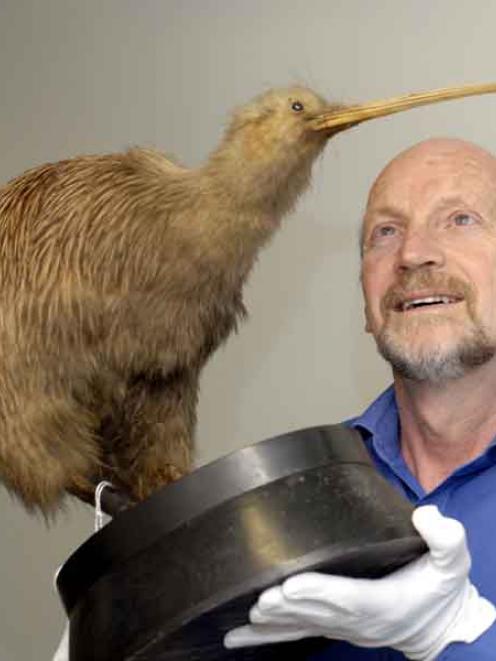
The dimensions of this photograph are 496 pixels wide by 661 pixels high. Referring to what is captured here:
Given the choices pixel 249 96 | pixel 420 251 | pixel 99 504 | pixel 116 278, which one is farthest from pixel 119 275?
pixel 249 96

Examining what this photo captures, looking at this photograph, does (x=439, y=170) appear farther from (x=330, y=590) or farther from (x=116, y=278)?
(x=330, y=590)

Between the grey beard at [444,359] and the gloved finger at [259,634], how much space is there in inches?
14.4

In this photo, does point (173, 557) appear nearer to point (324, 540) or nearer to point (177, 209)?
point (324, 540)

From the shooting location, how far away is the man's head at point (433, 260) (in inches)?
44.4

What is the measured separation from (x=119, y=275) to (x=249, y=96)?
0.71 meters

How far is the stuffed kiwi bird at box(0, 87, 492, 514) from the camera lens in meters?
1.04

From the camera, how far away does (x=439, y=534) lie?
790 mm

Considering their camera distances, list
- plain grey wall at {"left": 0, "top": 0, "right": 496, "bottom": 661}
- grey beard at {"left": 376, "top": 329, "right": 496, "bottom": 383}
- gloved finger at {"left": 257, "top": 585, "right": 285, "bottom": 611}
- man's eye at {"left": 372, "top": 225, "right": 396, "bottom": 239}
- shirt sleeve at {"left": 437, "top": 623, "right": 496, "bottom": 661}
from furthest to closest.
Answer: plain grey wall at {"left": 0, "top": 0, "right": 496, "bottom": 661}, man's eye at {"left": 372, "top": 225, "right": 396, "bottom": 239}, grey beard at {"left": 376, "top": 329, "right": 496, "bottom": 383}, shirt sleeve at {"left": 437, "top": 623, "right": 496, "bottom": 661}, gloved finger at {"left": 257, "top": 585, "right": 285, "bottom": 611}

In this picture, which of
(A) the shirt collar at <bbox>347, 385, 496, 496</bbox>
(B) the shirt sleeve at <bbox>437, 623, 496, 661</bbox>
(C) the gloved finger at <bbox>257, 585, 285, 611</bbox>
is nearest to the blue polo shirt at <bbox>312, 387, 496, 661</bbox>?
(A) the shirt collar at <bbox>347, 385, 496, 496</bbox>

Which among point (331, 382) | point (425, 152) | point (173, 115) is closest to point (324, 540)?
point (425, 152)

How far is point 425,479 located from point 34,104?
94 centimetres

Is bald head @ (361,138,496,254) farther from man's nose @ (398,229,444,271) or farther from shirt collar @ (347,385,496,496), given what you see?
shirt collar @ (347,385,496,496)

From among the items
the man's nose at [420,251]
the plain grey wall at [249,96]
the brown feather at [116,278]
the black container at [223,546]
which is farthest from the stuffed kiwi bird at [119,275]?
the plain grey wall at [249,96]

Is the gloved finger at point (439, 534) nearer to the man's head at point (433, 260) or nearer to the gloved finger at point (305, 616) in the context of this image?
the gloved finger at point (305, 616)
